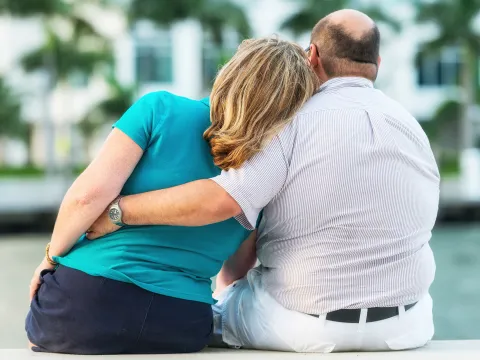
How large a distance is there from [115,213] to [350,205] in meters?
0.64

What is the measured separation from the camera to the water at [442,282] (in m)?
9.16

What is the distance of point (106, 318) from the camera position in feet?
7.52

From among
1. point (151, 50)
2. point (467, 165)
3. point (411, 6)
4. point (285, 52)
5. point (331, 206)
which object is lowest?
point (467, 165)

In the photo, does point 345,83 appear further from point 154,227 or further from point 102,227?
point 102,227

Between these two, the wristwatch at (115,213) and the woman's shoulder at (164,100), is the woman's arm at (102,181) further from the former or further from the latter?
the woman's shoulder at (164,100)

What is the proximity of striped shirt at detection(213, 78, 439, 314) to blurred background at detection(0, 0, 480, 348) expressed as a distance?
862 cm

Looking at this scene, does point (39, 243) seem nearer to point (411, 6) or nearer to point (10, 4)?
point (10, 4)

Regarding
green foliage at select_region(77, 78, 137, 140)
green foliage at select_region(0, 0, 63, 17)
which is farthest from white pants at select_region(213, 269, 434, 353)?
green foliage at select_region(77, 78, 137, 140)

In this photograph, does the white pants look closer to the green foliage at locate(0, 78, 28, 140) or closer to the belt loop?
the belt loop

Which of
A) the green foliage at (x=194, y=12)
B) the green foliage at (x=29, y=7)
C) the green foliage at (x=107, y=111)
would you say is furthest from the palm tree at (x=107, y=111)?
the green foliage at (x=29, y=7)

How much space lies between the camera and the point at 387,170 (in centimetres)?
234

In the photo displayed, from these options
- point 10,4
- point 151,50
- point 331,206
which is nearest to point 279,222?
point 331,206

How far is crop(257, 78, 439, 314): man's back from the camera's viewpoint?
2.32m

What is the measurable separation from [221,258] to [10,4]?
24.2m
